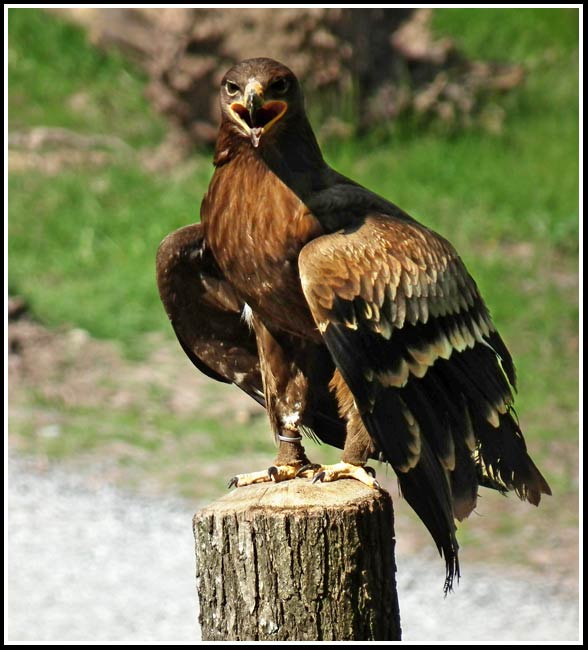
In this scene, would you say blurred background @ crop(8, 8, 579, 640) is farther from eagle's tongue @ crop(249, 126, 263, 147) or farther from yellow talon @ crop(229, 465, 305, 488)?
eagle's tongue @ crop(249, 126, 263, 147)

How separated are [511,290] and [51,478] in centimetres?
396

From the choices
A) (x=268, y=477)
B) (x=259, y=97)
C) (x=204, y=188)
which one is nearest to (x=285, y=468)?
(x=268, y=477)

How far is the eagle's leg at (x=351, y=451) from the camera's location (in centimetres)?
395

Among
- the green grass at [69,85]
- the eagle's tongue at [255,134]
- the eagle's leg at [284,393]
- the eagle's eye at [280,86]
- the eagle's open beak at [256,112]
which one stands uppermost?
the green grass at [69,85]

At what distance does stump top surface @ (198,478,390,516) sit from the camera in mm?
3748

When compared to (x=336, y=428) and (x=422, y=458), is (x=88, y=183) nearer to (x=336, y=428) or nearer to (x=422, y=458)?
(x=336, y=428)

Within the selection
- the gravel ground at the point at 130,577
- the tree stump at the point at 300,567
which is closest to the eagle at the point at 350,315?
the tree stump at the point at 300,567

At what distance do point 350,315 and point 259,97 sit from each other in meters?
0.71

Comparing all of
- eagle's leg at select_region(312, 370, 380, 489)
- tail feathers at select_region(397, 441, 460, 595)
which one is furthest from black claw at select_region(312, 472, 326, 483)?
tail feathers at select_region(397, 441, 460, 595)

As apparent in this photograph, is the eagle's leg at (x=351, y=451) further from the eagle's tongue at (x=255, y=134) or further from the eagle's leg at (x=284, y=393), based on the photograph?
the eagle's tongue at (x=255, y=134)

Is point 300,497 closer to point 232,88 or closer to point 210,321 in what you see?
point 210,321

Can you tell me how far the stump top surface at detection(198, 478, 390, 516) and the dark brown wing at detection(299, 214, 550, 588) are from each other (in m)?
0.18

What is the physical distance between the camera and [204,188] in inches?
437

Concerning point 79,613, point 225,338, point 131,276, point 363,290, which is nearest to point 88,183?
point 131,276
